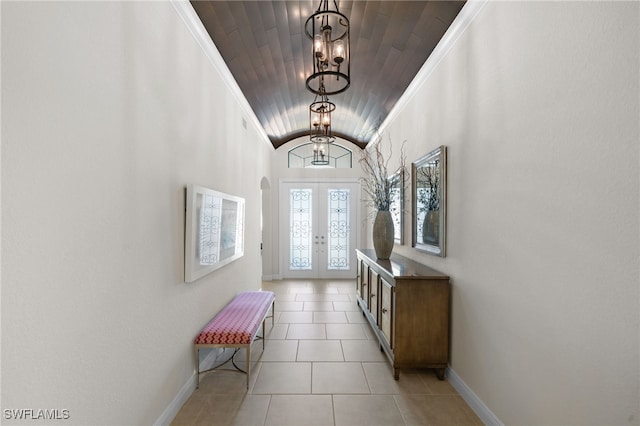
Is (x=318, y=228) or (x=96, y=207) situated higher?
(x=96, y=207)

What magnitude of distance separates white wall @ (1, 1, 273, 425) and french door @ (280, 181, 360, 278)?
16.5 feet

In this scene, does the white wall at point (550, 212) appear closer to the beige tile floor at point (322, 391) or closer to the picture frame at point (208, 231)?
the beige tile floor at point (322, 391)

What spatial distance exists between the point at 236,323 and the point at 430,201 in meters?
2.33

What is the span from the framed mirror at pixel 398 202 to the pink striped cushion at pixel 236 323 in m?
2.11

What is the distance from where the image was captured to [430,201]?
3258 mm

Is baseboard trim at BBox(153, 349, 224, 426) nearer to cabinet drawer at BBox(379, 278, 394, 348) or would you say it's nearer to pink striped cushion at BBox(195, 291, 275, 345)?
pink striped cushion at BBox(195, 291, 275, 345)

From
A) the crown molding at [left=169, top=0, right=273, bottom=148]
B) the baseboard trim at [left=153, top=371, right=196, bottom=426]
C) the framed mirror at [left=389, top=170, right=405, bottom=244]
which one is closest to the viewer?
the baseboard trim at [left=153, top=371, right=196, bottom=426]

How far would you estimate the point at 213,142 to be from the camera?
310 cm

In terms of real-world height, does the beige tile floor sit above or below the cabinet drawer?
below

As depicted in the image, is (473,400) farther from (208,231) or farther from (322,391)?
(208,231)

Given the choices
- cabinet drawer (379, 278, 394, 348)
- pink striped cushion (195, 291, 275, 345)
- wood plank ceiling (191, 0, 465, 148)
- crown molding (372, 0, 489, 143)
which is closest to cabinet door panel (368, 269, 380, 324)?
cabinet drawer (379, 278, 394, 348)

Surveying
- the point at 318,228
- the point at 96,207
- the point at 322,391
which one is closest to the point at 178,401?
the point at 322,391

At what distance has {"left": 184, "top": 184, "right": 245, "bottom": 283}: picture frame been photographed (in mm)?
2396

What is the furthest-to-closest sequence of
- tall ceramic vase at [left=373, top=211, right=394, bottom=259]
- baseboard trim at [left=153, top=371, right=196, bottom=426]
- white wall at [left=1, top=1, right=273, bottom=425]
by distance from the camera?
tall ceramic vase at [left=373, top=211, right=394, bottom=259], baseboard trim at [left=153, top=371, right=196, bottom=426], white wall at [left=1, top=1, right=273, bottom=425]
